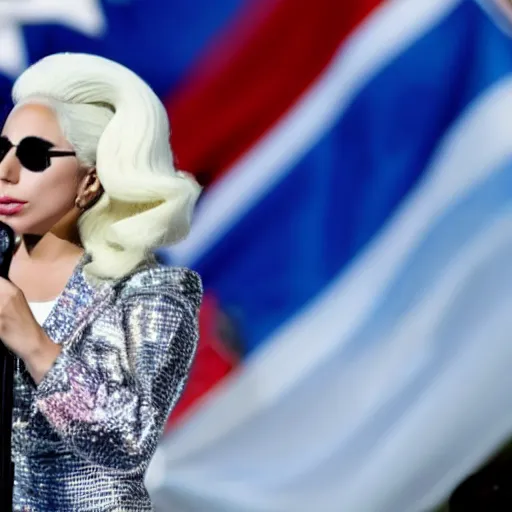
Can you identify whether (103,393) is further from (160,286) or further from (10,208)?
(10,208)

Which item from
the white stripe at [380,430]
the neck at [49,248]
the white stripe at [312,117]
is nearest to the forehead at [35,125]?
the neck at [49,248]

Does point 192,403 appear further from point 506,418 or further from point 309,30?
point 309,30

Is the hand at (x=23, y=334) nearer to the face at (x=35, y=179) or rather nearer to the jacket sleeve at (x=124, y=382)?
the jacket sleeve at (x=124, y=382)

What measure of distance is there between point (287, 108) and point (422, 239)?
330 millimetres

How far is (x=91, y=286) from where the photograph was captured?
1207 mm

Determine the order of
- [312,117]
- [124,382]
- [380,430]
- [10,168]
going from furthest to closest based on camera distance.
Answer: [312,117] → [380,430] → [10,168] → [124,382]

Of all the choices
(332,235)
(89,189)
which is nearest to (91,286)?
(89,189)

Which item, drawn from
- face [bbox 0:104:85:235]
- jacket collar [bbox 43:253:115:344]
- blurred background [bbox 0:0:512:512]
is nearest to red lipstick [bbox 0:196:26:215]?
face [bbox 0:104:85:235]

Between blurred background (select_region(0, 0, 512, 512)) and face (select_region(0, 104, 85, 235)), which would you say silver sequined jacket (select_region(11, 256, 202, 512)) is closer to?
face (select_region(0, 104, 85, 235))

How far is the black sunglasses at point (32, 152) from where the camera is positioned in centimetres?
122

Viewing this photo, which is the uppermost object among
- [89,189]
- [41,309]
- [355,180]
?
[355,180]

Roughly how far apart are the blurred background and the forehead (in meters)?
0.51

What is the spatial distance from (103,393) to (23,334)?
0.11 m

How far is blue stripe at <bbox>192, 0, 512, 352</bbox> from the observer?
5.57 ft
